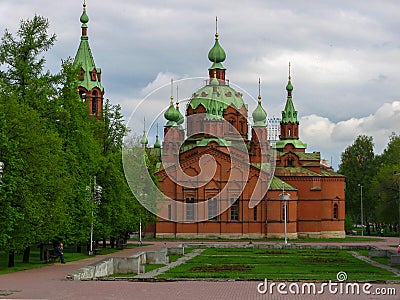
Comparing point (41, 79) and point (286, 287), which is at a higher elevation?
point (41, 79)

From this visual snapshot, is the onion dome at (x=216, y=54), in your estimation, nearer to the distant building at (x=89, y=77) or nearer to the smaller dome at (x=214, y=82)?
the smaller dome at (x=214, y=82)

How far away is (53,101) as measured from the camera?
40.2 metres

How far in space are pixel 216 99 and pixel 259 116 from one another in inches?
268

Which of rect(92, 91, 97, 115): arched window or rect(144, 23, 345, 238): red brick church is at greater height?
rect(92, 91, 97, 115): arched window

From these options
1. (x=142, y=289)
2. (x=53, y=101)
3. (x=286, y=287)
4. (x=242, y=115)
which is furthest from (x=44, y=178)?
(x=242, y=115)

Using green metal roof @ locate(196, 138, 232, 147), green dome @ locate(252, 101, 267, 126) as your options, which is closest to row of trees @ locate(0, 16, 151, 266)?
green metal roof @ locate(196, 138, 232, 147)

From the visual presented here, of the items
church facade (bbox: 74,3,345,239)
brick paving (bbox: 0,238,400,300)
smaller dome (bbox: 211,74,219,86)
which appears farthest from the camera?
smaller dome (bbox: 211,74,219,86)

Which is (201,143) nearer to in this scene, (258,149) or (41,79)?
(258,149)

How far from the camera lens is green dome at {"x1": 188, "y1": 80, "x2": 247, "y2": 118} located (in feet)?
263

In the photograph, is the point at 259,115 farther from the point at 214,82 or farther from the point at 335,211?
the point at 335,211

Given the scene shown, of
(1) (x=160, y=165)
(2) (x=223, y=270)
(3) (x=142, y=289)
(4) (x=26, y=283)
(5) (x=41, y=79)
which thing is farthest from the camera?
(1) (x=160, y=165)

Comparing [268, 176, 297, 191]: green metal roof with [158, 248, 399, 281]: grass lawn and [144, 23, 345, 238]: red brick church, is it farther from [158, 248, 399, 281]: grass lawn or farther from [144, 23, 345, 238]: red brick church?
[158, 248, 399, 281]: grass lawn

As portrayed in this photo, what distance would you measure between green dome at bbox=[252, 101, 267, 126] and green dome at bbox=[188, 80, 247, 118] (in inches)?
94.7

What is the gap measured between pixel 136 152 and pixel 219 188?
16.7m
